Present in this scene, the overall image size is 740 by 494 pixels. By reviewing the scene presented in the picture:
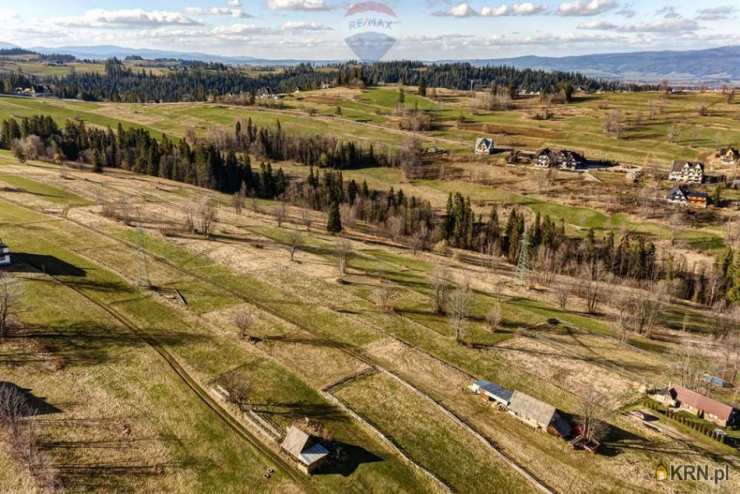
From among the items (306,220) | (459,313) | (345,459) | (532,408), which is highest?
(306,220)

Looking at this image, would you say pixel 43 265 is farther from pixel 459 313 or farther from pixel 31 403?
pixel 459 313

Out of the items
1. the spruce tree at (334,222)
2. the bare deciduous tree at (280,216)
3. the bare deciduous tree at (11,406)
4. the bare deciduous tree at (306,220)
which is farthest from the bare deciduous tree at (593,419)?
the bare deciduous tree at (280,216)

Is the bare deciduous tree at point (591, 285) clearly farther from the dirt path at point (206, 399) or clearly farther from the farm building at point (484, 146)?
the farm building at point (484, 146)

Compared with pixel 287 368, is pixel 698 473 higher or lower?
lower

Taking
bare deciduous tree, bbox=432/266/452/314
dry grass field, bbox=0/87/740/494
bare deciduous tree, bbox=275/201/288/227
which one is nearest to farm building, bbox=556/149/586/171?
dry grass field, bbox=0/87/740/494

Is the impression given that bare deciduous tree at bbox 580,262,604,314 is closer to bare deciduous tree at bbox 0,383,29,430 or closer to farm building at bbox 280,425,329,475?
farm building at bbox 280,425,329,475

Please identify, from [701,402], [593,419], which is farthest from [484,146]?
[593,419]
